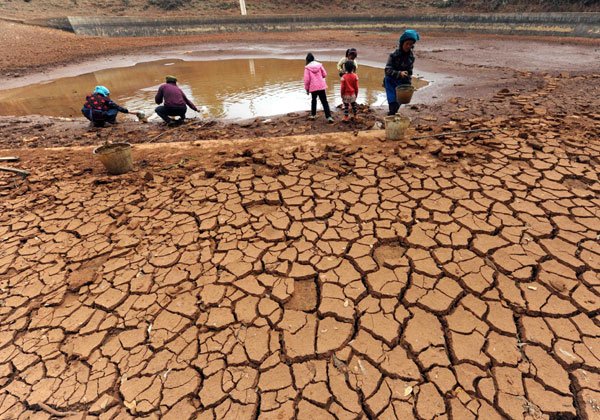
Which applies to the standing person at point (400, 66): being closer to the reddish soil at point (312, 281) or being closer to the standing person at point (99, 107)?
the reddish soil at point (312, 281)

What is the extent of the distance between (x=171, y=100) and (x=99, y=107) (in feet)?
4.94

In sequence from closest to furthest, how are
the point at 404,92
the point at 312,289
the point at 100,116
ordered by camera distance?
the point at 312,289, the point at 404,92, the point at 100,116

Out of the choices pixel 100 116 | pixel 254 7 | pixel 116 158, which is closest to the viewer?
pixel 116 158

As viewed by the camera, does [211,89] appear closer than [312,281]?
No

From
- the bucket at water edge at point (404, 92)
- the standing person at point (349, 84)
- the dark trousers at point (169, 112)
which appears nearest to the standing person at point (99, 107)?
the dark trousers at point (169, 112)

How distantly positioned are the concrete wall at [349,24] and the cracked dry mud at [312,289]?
1788 cm

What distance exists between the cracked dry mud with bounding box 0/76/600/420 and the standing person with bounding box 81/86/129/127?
2659mm

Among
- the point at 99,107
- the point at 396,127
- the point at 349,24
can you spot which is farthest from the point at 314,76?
the point at 349,24

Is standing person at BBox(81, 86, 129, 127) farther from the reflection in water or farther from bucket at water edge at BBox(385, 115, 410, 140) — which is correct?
bucket at water edge at BBox(385, 115, 410, 140)

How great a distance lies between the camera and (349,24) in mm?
22469

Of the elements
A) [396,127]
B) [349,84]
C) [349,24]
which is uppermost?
[349,24]

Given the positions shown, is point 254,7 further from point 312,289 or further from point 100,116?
point 312,289

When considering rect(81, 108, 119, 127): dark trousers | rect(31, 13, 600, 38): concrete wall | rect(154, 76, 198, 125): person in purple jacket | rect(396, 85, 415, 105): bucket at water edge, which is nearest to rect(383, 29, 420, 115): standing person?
rect(396, 85, 415, 105): bucket at water edge

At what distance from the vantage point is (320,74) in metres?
5.57
